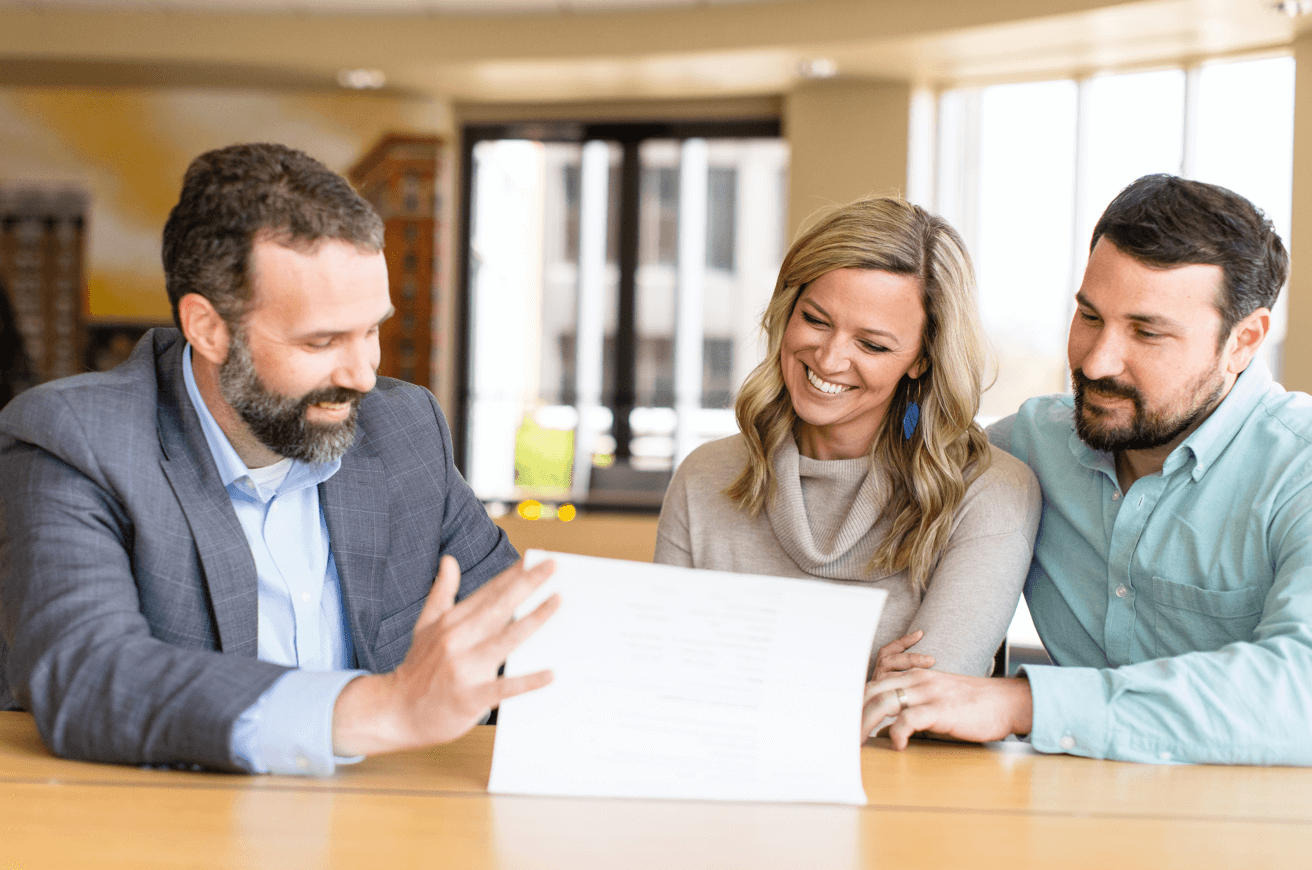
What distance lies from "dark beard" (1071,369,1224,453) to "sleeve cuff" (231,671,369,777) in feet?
3.62

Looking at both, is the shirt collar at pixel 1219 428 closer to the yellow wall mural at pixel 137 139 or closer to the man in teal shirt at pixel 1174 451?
the man in teal shirt at pixel 1174 451

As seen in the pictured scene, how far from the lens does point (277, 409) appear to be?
4.42 ft

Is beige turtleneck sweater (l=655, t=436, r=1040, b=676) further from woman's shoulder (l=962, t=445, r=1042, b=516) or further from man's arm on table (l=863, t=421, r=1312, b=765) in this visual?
man's arm on table (l=863, t=421, r=1312, b=765)

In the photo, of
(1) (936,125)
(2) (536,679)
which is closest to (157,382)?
(2) (536,679)

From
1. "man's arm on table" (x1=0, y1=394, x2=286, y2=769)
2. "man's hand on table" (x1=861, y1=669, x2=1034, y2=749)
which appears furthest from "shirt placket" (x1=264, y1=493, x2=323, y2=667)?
"man's hand on table" (x1=861, y1=669, x2=1034, y2=749)

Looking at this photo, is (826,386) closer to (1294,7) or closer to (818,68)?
(1294,7)

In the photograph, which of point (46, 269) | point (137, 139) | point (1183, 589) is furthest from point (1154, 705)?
point (46, 269)

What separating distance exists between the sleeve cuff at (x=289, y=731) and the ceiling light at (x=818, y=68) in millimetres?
5528

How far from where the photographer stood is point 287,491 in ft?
4.80

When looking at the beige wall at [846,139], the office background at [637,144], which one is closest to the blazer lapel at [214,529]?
the office background at [637,144]

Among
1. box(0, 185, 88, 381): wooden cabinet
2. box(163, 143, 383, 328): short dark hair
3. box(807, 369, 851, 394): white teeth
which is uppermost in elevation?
box(0, 185, 88, 381): wooden cabinet

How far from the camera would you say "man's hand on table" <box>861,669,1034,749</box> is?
50.0 inches

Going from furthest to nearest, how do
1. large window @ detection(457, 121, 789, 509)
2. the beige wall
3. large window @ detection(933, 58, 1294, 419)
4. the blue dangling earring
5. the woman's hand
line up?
large window @ detection(457, 121, 789, 509) < the beige wall < large window @ detection(933, 58, 1294, 419) < the blue dangling earring < the woman's hand

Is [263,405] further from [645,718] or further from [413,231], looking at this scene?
[413,231]
